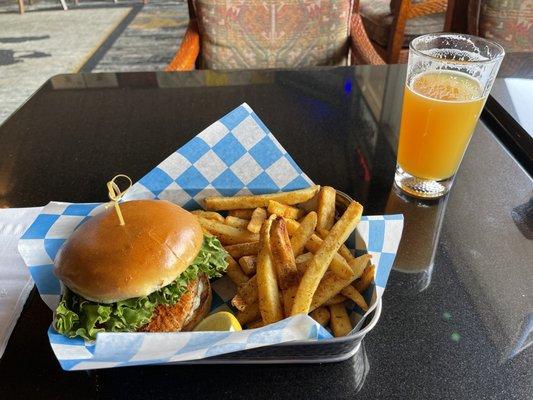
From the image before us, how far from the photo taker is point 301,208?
1.13 metres

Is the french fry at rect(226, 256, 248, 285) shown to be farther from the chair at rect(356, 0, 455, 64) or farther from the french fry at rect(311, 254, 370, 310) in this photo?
the chair at rect(356, 0, 455, 64)

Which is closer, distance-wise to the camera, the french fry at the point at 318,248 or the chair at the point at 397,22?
the french fry at the point at 318,248

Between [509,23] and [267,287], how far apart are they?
6.24ft

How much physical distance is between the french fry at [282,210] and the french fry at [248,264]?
0.39 ft

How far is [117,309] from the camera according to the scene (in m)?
0.86

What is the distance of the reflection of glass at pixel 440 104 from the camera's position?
1.08 m

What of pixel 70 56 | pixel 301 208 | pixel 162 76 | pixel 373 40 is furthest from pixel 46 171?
pixel 70 56

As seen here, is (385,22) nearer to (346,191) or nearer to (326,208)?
(346,191)

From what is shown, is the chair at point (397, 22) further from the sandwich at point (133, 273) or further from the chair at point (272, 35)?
the sandwich at point (133, 273)

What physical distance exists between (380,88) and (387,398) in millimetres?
1191

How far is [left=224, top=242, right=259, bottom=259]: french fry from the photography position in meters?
1.01

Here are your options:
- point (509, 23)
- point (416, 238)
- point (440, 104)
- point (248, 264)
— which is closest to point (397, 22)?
point (509, 23)

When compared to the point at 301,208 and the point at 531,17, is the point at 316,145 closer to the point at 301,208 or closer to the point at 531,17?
the point at 301,208

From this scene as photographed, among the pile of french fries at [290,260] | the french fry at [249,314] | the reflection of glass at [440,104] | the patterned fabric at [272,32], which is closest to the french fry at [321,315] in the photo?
the pile of french fries at [290,260]
